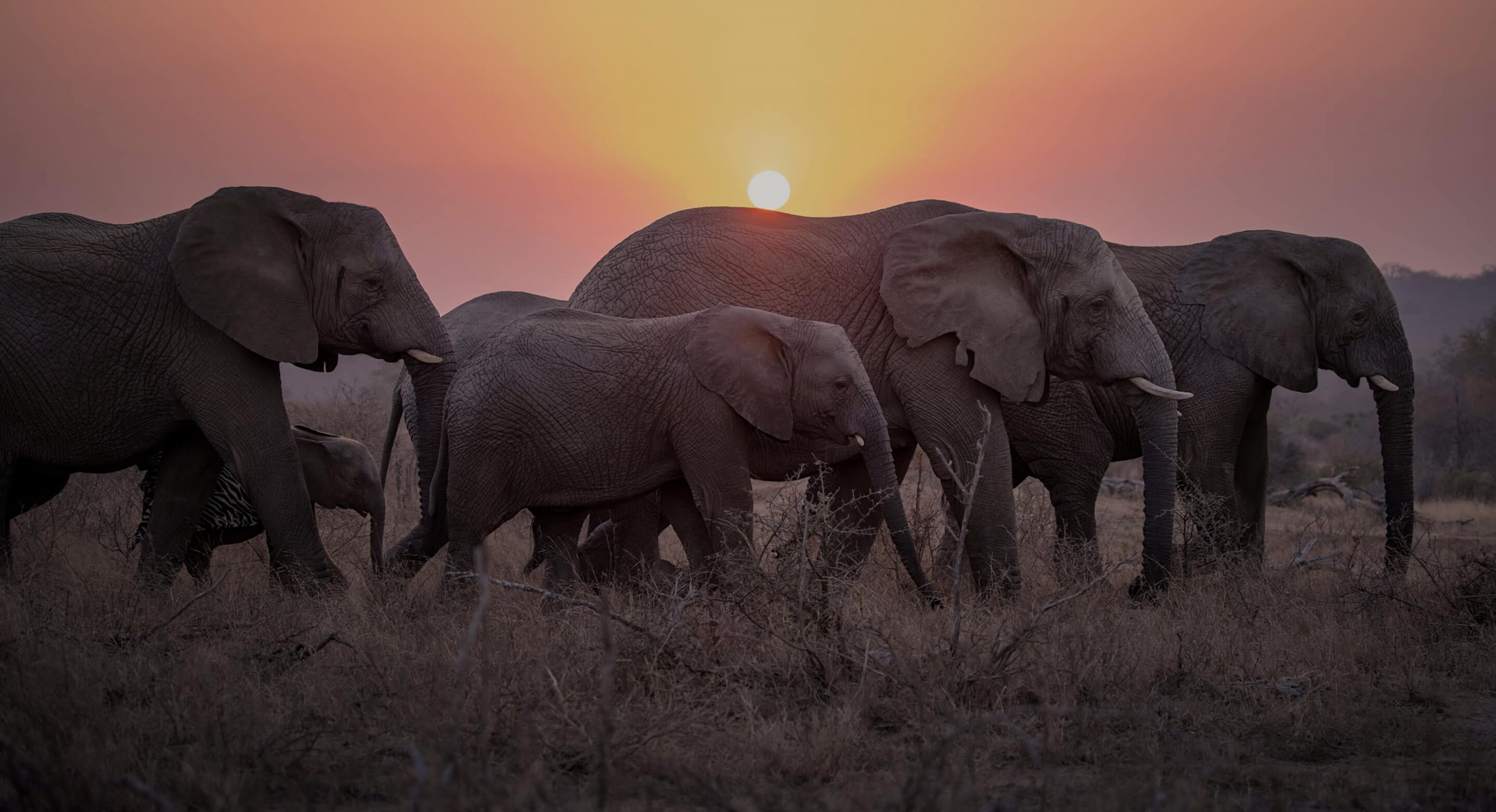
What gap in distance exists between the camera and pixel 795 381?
7426 mm

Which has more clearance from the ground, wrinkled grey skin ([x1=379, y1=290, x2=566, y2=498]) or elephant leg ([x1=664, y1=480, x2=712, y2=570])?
wrinkled grey skin ([x1=379, y1=290, x2=566, y2=498])

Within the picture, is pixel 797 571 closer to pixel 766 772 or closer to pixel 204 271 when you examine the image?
pixel 766 772

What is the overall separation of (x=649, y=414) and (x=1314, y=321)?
207 inches

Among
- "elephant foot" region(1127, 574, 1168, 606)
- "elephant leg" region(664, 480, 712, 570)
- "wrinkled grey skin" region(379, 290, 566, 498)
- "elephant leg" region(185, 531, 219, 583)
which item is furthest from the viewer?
"wrinkled grey skin" region(379, 290, 566, 498)

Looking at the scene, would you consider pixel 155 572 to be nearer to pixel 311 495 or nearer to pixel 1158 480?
pixel 311 495

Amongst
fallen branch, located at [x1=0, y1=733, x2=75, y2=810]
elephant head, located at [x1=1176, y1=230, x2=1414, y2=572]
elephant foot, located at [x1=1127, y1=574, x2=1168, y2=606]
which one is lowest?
elephant foot, located at [x1=1127, y1=574, x2=1168, y2=606]

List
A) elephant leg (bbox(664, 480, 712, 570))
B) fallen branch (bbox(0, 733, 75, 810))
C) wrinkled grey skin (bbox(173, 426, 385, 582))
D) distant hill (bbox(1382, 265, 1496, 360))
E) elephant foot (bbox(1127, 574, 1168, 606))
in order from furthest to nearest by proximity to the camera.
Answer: distant hill (bbox(1382, 265, 1496, 360)) → wrinkled grey skin (bbox(173, 426, 385, 582)) → elephant foot (bbox(1127, 574, 1168, 606)) → elephant leg (bbox(664, 480, 712, 570)) → fallen branch (bbox(0, 733, 75, 810))

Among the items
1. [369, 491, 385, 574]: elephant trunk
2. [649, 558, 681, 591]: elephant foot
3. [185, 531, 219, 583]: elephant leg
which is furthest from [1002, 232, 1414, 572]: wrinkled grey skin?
[185, 531, 219, 583]: elephant leg

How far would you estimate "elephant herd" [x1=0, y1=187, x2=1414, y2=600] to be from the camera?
7199 millimetres

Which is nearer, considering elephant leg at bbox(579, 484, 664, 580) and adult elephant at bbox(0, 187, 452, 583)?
adult elephant at bbox(0, 187, 452, 583)

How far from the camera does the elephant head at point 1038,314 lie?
7914 mm

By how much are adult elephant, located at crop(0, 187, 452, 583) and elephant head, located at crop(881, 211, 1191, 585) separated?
10.5ft

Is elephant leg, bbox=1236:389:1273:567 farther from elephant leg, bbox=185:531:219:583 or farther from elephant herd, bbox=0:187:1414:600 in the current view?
elephant leg, bbox=185:531:219:583

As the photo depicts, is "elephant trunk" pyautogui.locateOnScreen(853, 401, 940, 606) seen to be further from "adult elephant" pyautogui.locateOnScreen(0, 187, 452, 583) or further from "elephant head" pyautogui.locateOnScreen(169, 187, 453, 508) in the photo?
"adult elephant" pyautogui.locateOnScreen(0, 187, 452, 583)
